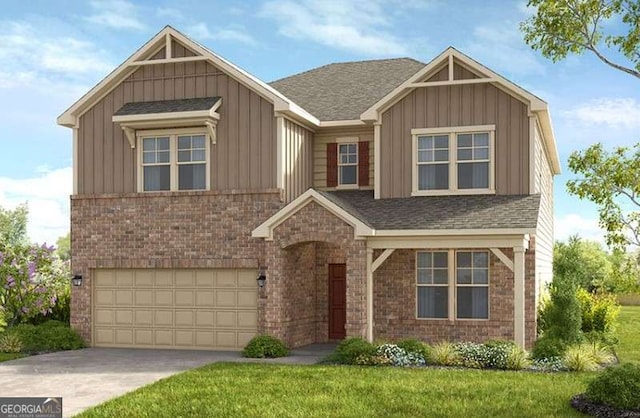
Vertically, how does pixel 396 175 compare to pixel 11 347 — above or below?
above

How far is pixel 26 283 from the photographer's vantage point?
24297 mm

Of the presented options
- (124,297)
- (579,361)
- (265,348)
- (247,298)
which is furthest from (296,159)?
(579,361)

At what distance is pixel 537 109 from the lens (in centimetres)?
2055

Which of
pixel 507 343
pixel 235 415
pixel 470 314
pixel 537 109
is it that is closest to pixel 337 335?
pixel 470 314

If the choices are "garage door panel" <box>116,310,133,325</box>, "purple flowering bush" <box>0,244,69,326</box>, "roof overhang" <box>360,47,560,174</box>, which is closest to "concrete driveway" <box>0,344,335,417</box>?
"garage door panel" <box>116,310,133,325</box>

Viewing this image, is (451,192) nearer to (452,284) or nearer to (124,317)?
(452,284)

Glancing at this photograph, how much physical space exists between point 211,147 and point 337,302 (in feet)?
17.8

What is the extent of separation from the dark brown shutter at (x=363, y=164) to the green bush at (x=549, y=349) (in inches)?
274

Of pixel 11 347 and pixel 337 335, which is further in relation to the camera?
pixel 337 335

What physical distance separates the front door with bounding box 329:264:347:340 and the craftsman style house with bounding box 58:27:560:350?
0.05m

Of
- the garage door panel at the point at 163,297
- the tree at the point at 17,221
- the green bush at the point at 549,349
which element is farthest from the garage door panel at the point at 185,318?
the tree at the point at 17,221

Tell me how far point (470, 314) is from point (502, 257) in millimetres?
2285

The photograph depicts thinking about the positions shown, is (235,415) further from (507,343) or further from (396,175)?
(396,175)

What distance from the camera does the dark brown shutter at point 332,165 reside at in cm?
2338
